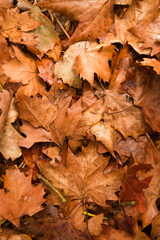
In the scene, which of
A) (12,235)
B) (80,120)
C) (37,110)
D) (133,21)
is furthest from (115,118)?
(12,235)

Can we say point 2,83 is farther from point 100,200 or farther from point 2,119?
point 100,200

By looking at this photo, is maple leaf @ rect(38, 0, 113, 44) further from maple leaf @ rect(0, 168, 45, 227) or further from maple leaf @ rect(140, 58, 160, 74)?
maple leaf @ rect(0, 168, 45, 227)

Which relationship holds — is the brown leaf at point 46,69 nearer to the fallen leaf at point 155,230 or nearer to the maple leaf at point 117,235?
the maple leaf at point 117,235

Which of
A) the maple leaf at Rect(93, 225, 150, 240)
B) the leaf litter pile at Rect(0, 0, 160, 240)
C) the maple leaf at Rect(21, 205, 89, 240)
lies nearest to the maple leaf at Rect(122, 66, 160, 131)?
the leaf litter pile at Rect(0, 0, 160, 240)

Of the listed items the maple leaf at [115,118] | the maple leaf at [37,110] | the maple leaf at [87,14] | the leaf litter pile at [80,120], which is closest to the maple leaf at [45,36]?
the leaf litter pile at [80,120]

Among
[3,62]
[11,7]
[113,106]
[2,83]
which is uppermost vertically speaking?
[11,7]

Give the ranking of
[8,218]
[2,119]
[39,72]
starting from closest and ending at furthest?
[8,218]
[2,119]
[39,72]

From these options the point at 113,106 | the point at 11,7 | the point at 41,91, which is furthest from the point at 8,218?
the point at 11,7
